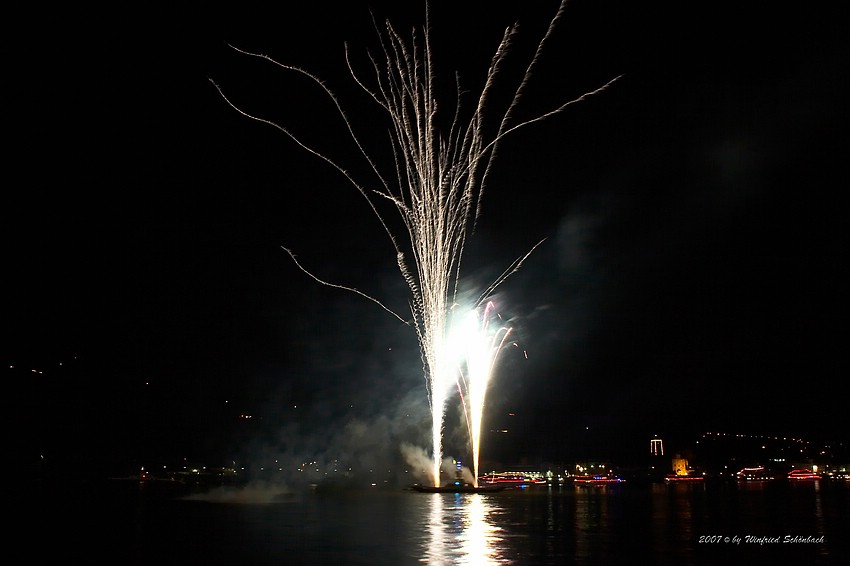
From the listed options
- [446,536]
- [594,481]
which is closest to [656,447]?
[594,481]

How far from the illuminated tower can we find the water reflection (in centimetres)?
12143

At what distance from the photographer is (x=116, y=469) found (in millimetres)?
87312

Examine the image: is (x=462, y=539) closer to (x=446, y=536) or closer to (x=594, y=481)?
(x=446, y=536)

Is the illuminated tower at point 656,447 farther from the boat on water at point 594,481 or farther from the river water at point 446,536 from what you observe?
the river water at point 446,536

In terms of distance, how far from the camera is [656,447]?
138 m

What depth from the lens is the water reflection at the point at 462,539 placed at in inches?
512

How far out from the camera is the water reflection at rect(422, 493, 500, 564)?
1300cm

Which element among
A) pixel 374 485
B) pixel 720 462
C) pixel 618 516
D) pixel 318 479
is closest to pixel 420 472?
pixel 374 485

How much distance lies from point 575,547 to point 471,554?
9.37ft

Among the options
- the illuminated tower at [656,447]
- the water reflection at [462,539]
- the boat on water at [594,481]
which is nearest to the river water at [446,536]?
the water reflection at [462,539]

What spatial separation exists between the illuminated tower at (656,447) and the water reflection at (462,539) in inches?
4781

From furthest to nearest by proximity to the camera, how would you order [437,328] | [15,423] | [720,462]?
[720,462] < [15,423] < [437,328]

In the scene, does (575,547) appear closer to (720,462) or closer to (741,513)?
(741,513)

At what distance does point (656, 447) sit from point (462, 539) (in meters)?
132
